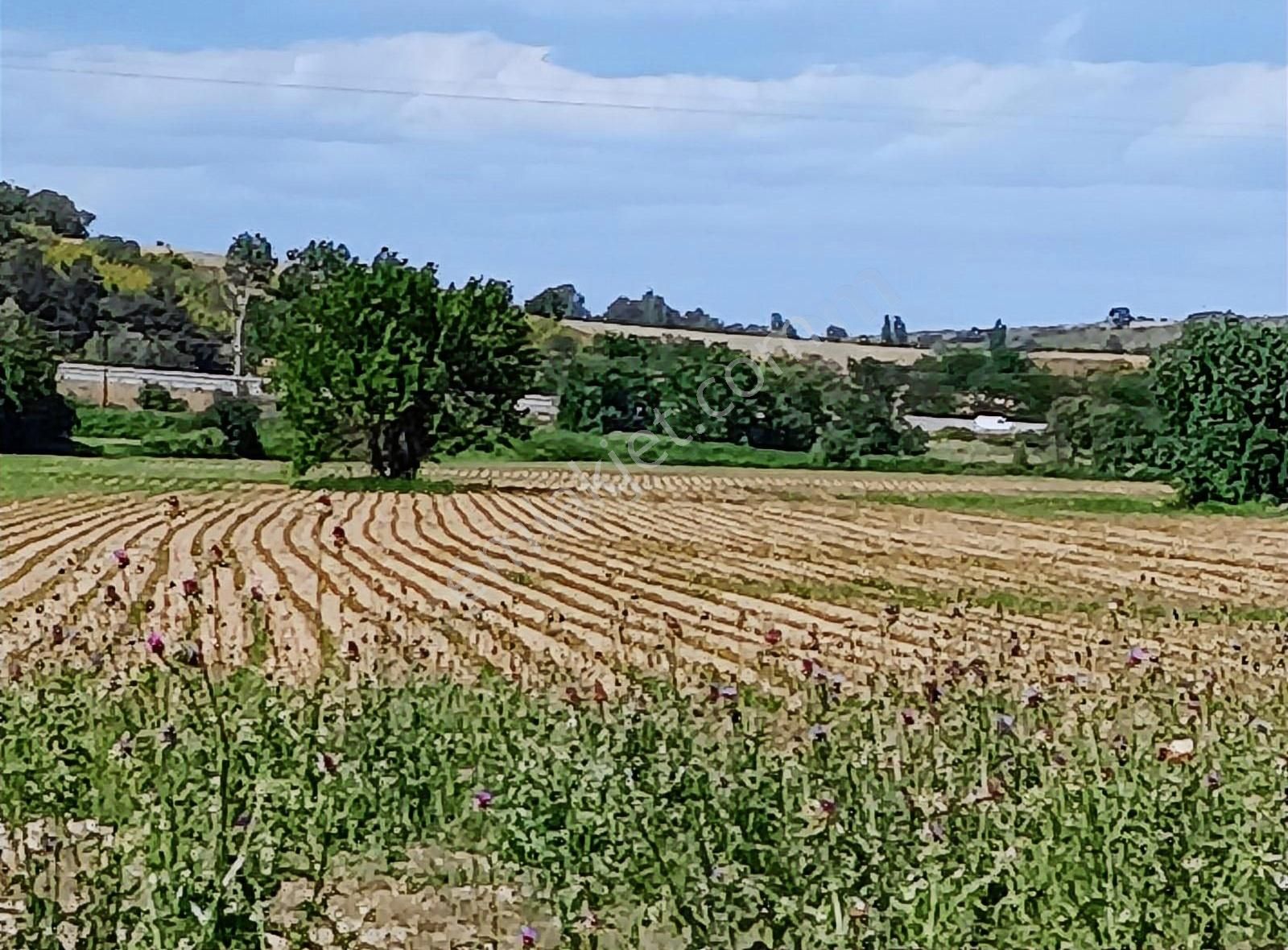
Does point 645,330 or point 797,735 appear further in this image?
point 645,330

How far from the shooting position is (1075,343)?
79812 mm

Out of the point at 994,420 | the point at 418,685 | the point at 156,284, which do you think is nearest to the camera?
the point at 418,685

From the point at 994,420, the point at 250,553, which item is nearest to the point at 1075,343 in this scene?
the point at 994,420

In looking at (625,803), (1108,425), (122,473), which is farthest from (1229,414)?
(625,803)

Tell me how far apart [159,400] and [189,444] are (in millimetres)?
5144

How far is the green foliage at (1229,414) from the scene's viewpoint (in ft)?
153

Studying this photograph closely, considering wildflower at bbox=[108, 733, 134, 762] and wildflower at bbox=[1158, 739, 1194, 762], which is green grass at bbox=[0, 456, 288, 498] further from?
wildflower at bbox=[1158, 739, 1194, 762]

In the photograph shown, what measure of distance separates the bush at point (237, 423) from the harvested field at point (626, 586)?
30.2ft

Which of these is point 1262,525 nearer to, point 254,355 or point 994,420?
point 994,420

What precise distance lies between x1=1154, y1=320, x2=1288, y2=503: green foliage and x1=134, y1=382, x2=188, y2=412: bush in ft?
89.9

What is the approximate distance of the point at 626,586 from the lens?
22703 millimetres

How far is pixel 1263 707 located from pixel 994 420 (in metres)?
62.4

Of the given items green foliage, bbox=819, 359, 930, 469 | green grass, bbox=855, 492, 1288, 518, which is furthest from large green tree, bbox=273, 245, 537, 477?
green foliage, bbox=819, 359, 930, 469

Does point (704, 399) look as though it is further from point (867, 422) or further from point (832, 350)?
point (867, 422)
